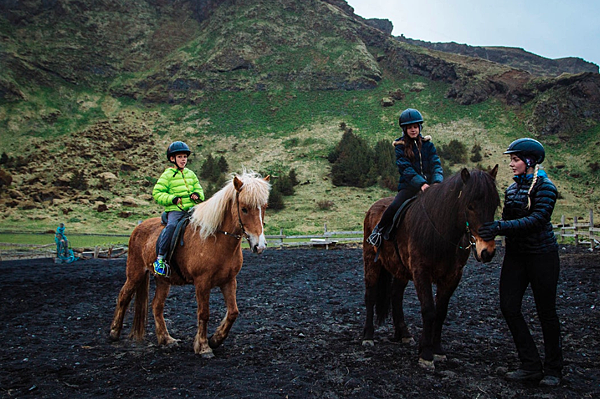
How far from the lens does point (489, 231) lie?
3744mm

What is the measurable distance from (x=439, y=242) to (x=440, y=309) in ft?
2.95

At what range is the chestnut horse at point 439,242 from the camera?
3992 mm

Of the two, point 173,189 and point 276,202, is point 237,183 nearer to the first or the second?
point 173,189

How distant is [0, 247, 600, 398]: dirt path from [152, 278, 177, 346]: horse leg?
0.62 ft

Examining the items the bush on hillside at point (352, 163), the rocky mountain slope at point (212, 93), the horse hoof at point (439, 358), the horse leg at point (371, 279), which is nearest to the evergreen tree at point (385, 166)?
the bush on hillside at point (352, 163)

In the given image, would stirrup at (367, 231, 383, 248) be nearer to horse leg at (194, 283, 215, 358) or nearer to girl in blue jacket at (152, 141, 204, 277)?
horse leg at (194, 283, 215, 358)

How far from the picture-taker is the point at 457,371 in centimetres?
429

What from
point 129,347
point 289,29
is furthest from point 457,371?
point 289,29

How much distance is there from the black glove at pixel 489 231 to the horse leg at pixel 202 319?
348 cm

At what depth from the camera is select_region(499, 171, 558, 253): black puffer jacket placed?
378 cm


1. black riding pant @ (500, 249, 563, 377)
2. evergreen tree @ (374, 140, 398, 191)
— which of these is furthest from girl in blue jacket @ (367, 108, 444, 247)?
evergreen tree @ (374, 140, 398, 191)

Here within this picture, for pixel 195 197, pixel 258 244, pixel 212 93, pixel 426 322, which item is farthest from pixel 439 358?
pixel 212 93

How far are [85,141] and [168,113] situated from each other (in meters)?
13.6

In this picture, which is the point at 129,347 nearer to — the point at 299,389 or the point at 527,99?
the point at 299,389
